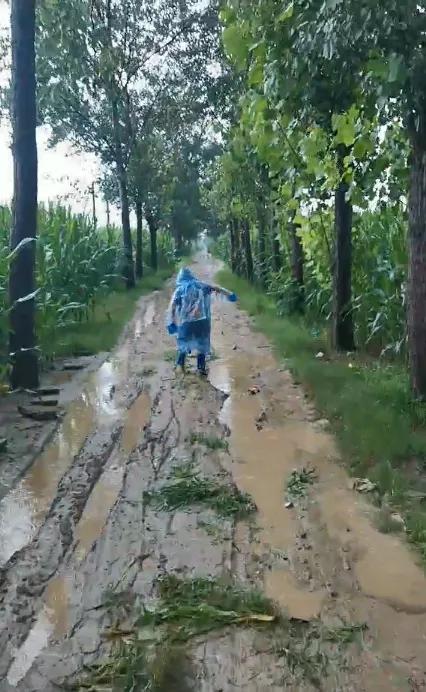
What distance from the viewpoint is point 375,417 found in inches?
263

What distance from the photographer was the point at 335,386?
8.38 m

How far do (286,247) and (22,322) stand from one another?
10618mm

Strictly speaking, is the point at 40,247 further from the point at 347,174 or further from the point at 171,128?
the point at 171,128

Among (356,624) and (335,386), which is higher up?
(335,386)

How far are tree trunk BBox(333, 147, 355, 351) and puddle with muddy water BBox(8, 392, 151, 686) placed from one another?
395 centimetres

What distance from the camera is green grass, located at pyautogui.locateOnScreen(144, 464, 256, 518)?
17.2 ft

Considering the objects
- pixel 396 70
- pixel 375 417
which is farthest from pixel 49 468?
pixel 396 70

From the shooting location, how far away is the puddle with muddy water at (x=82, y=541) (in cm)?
347

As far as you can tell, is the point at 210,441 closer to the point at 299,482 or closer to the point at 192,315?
the point at 299,482

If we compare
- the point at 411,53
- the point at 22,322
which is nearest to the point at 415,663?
the point at 411,53

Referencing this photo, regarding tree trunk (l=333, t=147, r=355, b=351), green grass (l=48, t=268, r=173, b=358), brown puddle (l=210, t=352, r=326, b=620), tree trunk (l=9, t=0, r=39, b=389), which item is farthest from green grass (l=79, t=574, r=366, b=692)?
green grass (l=48, t=268, r=173, b=358)

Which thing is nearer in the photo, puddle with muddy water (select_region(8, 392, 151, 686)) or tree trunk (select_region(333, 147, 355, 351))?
puddle with muddy water (select_region(8, 392, 151, 686))

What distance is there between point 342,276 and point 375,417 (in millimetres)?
4337

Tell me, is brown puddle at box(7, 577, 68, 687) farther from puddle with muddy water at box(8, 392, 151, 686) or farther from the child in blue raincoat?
the child in blue raincoat
